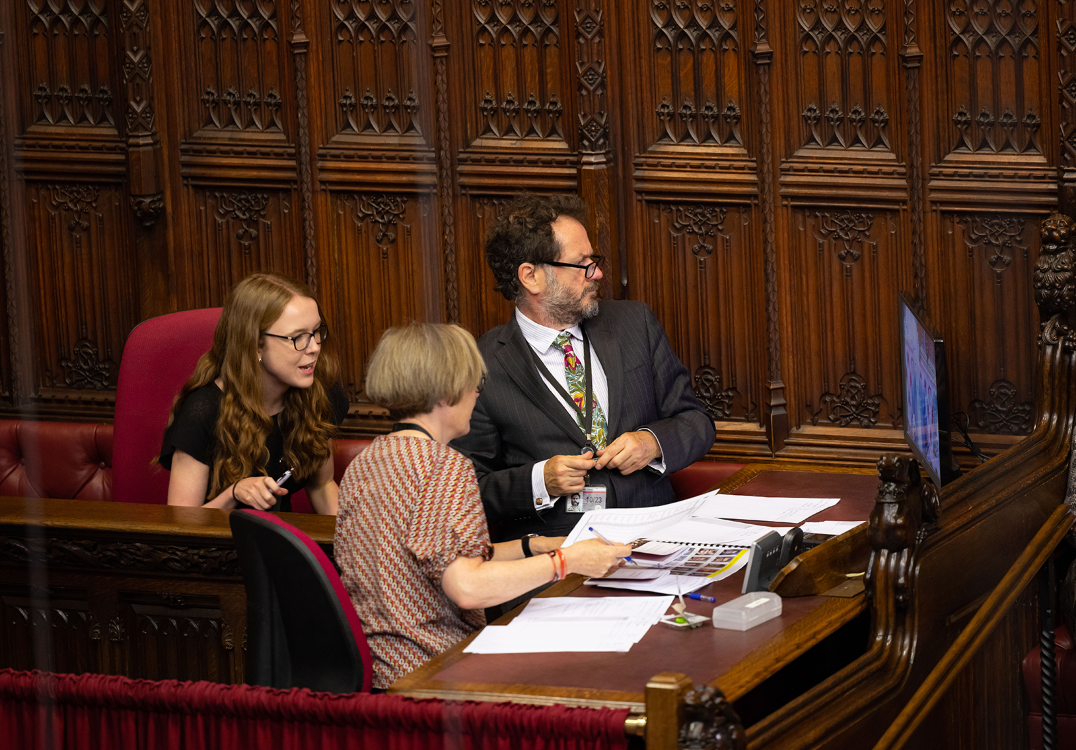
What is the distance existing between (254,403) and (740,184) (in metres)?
1.38

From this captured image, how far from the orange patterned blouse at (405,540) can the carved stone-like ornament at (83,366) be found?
67cm

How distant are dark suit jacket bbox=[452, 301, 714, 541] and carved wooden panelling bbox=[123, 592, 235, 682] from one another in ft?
2.11

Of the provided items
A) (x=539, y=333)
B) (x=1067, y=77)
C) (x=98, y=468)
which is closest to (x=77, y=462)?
(x=98, y=468)

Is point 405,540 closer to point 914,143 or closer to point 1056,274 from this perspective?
point 1056,274

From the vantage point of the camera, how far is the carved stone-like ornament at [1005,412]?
3177 mm

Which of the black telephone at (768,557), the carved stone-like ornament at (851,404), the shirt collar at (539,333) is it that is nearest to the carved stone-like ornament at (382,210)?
the shirt collar at (539,333)

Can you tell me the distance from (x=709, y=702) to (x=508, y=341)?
161 centimetres

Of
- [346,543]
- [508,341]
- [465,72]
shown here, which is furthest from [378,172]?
[346,543]

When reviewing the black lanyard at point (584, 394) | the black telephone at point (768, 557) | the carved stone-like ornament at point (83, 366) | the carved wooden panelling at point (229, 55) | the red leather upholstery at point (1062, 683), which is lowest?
the red leather upholstery at point (1062, 683)

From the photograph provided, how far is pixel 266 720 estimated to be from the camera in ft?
6.09

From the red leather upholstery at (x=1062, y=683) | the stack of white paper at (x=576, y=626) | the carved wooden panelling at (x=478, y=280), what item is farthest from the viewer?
the carved wooden panelling at (x=478, y=280)

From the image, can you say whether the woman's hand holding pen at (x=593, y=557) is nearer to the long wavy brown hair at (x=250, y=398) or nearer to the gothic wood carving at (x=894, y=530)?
the gothic wood carving at (x=894, y=530)

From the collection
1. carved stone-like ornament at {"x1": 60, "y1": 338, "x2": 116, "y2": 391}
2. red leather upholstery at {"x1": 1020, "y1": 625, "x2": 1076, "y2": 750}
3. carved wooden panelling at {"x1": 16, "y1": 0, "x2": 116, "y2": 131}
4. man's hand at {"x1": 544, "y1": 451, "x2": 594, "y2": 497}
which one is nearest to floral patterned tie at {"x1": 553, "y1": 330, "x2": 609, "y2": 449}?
man's hand at {"x1": 544, "y1": 451, "x2": 594, "y2": 497}

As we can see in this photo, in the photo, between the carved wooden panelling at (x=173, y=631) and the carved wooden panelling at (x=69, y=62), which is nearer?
the carved wooden panelling at (x=69, y=62)
